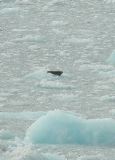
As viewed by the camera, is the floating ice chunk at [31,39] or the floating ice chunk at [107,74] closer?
the floating ice chunk at [107,74]

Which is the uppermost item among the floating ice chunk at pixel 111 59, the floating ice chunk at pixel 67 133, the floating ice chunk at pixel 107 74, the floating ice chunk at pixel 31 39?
the floating ice chunk at pixel 67 133

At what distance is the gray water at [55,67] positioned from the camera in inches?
165

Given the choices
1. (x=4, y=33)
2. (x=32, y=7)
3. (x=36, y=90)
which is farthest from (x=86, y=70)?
(x=32, y=7)

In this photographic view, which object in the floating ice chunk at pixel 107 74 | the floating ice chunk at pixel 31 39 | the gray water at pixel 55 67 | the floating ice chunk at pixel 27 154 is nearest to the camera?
the floating ice chunk at pixel 27 154

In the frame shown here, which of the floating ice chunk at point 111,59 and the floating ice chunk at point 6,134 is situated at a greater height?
the floating ice chunk at point 6,134

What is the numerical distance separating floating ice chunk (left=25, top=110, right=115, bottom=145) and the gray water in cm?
8

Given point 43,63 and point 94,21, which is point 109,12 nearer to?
point 94,21

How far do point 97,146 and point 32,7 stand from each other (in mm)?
8108

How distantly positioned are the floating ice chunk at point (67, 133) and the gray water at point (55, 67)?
0.08 metres

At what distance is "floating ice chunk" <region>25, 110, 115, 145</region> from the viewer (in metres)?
4.26

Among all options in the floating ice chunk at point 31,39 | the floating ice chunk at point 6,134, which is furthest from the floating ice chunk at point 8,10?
the floating ice chunk at point 6,134

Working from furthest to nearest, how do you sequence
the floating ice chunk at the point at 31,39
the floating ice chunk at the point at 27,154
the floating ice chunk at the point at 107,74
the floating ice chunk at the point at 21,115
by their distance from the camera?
the floating ice chunk at the point at 31,39 → the floating ice chunk at the point at 107,74 → the floating ice chunk at the point at 21,115 → the floating ice chunk at the point at 27,154

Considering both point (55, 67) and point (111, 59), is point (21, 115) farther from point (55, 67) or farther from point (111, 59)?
point (111, 59)

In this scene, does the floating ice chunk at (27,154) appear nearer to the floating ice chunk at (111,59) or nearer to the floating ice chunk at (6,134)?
the floating ice chunk at (6,134)
